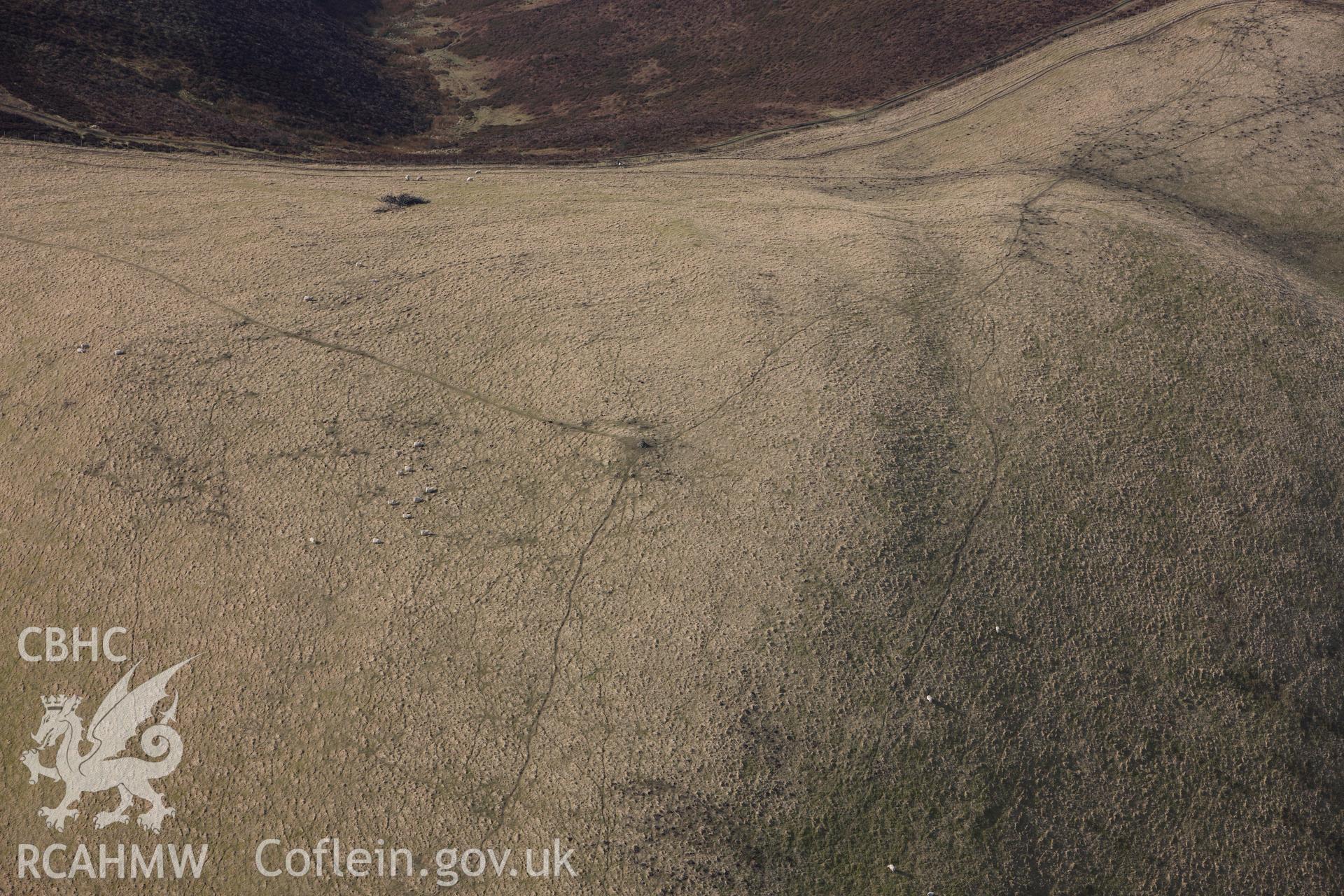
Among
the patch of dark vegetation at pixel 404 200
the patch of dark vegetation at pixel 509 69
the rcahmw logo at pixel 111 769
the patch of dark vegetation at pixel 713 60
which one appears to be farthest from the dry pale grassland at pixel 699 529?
the patch of dark vegetation at pixel 713 60

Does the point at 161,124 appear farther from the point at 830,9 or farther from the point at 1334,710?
the point at 1334,710

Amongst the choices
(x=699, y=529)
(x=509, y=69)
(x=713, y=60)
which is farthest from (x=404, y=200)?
→ (x=509, y=69)

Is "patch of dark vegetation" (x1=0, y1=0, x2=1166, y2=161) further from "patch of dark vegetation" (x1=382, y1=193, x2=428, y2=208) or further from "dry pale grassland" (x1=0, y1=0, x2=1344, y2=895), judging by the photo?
"dry pale grassland" (x1=0, y1=0, x2=1344, y2=895)

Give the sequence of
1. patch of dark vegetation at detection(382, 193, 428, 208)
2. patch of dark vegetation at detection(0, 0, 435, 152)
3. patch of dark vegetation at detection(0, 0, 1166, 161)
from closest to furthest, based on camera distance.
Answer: patch of dark vegetation at detection(382, 193, 428, 208) → patch of dark vegetation at detection(0, 0, 435, 152) → patch of dark vegetation at detection(0, 0, 1166, 161)

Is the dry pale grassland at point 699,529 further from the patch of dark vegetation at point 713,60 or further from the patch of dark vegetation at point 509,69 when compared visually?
the patch of dark vegetation at point 713,60

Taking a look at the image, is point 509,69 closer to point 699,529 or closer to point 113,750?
point 699,529

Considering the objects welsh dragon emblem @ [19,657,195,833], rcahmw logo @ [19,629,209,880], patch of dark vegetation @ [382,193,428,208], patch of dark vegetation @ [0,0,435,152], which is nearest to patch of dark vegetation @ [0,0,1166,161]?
patch of dark vegetation @ [0,0,435,152]

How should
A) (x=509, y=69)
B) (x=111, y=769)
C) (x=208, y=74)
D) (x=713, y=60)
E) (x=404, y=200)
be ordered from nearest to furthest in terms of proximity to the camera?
(x=111, y=769)
(x=404, y=200)
(x=208, y=74)
(x=713, y=60)
(x=509, y=69)
